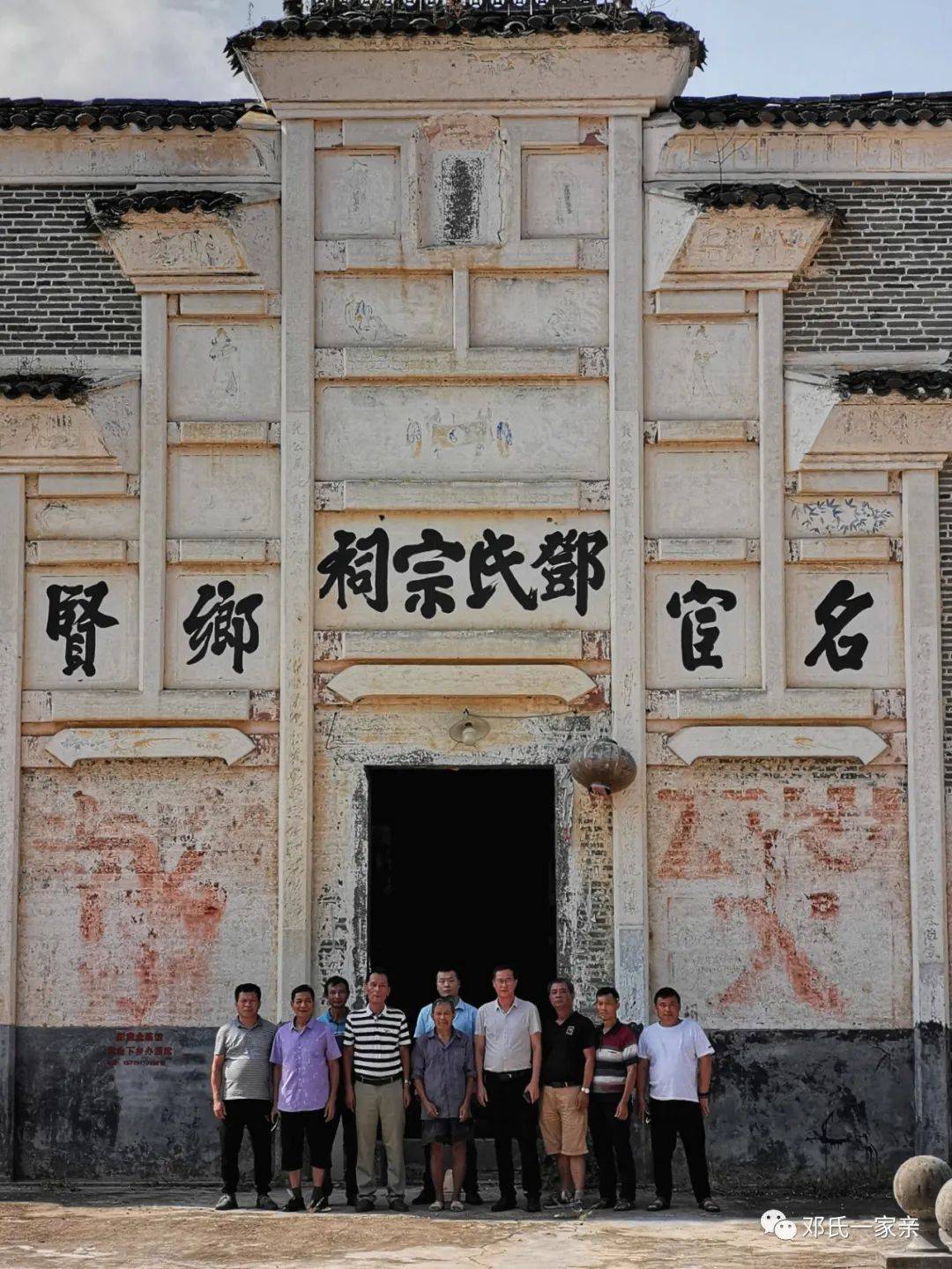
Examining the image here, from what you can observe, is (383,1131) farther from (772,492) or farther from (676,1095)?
(772,492)

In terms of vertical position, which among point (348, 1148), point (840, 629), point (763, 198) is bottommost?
point (348, 1148)

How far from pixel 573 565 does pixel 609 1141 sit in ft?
13.5

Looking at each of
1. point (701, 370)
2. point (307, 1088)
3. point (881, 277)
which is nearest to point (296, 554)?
point (701, 370)

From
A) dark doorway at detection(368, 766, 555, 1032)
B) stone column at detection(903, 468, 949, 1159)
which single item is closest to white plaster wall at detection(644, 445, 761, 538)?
stone column at detection(903, 468, 949, 1159)

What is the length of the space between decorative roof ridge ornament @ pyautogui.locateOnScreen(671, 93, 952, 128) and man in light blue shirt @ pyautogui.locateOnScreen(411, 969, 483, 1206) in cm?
656

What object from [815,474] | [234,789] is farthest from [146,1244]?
[815,474]

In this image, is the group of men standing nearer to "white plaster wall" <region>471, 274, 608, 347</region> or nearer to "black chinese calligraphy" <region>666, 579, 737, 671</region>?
"black chinese calligraphy" <region>666, 579, 737, 671</region>

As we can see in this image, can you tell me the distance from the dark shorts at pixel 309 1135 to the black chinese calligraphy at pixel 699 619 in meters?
4.16

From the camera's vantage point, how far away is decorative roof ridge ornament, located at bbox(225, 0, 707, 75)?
569 inches

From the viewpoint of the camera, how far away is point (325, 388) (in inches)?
571

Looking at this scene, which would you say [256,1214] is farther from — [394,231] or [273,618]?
[394,231]

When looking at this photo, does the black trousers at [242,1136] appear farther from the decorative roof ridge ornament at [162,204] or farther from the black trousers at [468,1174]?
the decorative roof ridge ornament at [162,204]

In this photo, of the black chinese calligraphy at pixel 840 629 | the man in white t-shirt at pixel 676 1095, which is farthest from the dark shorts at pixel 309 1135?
the black chinese calligraphy at pixel 840 629

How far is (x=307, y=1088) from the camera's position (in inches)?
501
